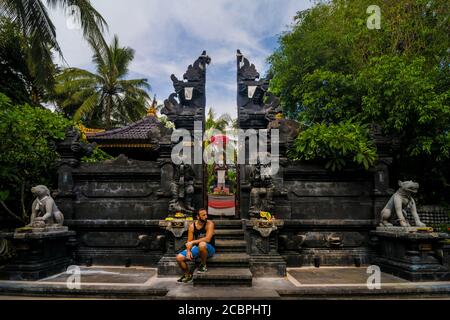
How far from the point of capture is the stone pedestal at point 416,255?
6.75m

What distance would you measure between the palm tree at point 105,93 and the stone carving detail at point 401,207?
20199 mm

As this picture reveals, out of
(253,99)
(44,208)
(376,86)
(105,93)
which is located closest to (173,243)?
(44,208)

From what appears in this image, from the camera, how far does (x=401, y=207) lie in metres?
7.65

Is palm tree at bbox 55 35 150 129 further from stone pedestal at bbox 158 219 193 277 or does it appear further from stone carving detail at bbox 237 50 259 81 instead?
stone pedestal at bbox 158 219 193 277

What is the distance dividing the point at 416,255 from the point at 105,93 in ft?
78.5

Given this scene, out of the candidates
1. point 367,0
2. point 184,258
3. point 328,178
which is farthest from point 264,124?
point 367,0

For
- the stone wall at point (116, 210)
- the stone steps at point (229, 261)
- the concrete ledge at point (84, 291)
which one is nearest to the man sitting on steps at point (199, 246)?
the stone steps at point (229, 261)

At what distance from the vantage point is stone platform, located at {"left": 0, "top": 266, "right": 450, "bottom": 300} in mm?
5805

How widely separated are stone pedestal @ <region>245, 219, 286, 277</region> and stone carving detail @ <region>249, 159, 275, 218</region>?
0.37 meters

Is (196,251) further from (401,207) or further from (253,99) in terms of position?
(401,207)

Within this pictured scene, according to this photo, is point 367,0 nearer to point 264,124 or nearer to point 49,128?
point 264,124

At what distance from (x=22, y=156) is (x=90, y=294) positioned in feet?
16.0

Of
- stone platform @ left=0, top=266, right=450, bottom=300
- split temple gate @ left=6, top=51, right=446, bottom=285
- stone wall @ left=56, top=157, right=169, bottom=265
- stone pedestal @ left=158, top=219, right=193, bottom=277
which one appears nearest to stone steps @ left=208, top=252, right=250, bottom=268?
stone platform @ left=0, top=266, right=450, bottom=300

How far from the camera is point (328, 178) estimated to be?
29.0 ft
